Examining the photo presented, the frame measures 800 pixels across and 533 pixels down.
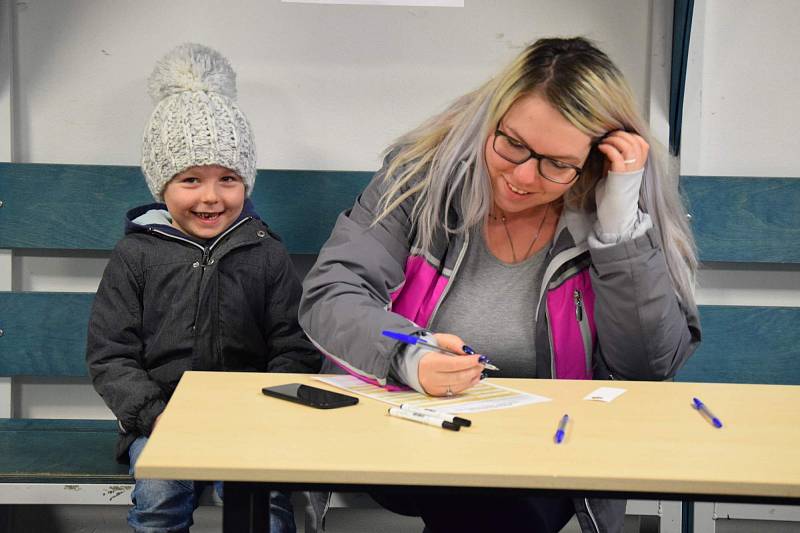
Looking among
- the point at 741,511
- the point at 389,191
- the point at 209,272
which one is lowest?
the point at 741,511

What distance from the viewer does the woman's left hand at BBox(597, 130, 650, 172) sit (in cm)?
194

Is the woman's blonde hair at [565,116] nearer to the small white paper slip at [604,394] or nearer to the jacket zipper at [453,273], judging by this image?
the jacket zipper at [453,273]

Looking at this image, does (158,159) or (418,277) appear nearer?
(418,277)

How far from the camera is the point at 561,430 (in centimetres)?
139

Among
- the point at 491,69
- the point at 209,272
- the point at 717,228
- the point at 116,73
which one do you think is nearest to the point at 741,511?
the point at 717,228

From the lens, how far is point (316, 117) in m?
2.92

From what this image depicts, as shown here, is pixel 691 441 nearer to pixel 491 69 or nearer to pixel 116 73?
pixel 491 69

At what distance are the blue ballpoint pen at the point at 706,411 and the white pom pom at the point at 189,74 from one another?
1503mm

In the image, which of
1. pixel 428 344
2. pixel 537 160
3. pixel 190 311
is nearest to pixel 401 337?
pixel 428 344

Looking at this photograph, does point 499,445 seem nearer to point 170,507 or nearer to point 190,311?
point 170,507

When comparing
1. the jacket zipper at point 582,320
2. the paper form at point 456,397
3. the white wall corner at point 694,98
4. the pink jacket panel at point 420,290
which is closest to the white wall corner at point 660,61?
the white wall corner at point 694,98

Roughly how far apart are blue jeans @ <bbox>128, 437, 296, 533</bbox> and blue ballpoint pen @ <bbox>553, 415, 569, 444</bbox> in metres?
0.82

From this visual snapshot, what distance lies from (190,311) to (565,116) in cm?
106

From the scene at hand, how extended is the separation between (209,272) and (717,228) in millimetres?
1523
